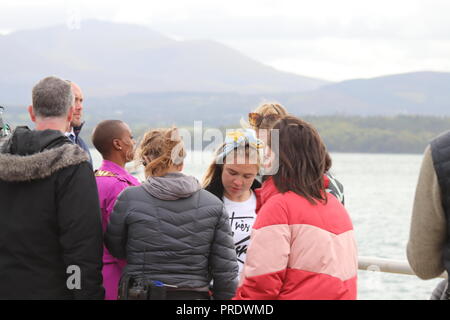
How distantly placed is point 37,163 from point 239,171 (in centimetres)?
138

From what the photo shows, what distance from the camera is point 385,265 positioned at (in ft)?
14.7

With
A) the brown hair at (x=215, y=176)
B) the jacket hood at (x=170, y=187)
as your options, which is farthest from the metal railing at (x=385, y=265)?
the jacket hood at (x=170, y=187)

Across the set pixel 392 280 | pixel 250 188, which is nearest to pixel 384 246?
pixel 392 280

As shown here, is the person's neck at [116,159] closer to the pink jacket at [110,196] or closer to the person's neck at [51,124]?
the pink jacket at [110,196]

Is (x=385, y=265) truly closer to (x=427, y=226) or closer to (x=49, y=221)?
(x=427, y=226)

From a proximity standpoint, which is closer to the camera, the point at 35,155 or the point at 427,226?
the point at 427,226

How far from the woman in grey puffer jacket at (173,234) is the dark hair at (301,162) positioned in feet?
1.71

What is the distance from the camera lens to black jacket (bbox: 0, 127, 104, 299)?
3.26 metres

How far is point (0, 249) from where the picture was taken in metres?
3.33

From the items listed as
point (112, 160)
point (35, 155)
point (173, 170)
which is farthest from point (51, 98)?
point (112, 160)

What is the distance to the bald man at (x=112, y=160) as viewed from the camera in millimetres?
3893

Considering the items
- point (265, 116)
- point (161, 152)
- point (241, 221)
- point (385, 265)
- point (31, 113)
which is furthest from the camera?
point (265, 116)
